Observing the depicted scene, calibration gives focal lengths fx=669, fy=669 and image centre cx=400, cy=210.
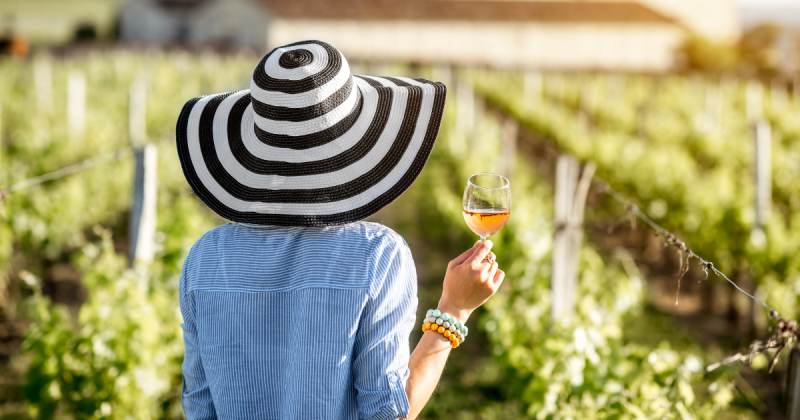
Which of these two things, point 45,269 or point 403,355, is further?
point 45,269

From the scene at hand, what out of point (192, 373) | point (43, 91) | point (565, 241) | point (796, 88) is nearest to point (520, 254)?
point (565, 241)

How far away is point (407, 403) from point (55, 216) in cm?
473

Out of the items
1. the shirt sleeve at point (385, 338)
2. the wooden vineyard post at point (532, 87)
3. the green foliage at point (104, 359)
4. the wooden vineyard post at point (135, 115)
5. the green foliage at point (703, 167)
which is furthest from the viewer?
the wooden vineyard post at point (532, 87)

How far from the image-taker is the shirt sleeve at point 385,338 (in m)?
1.23

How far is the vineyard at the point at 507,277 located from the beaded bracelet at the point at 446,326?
1.14 meters

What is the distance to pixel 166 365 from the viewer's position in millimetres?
3002

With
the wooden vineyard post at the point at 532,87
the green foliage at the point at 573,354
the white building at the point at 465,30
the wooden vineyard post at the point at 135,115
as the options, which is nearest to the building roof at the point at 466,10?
the white building at the point at 465,30

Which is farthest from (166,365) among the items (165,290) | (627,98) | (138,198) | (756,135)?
(627,98)

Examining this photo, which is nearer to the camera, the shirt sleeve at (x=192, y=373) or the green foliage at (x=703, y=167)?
the shirt sleeve at (x=192, y=373)

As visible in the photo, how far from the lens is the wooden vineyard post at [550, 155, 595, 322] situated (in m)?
3.35

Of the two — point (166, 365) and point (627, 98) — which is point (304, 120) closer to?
point (166, 365)

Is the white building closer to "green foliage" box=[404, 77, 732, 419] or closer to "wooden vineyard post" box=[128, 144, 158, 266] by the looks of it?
"green foliage" box=[404, 77, 732, 419]

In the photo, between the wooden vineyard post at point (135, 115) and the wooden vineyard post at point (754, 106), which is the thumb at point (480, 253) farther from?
the wooden vineyard post at point (754, 106)

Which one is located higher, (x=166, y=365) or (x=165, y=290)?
(x=165, y=290)
